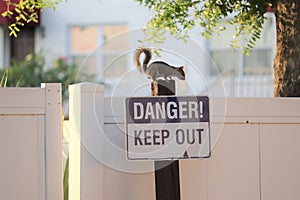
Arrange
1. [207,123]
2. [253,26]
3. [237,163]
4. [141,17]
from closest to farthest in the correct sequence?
[207,123]
[237,163]
[253,26]
[141,17]

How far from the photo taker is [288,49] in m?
3.56

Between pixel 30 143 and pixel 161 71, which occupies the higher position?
pixel 161 71

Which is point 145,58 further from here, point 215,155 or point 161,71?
point 215,155

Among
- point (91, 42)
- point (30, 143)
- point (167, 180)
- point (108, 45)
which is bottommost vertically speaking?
point (167, 180)

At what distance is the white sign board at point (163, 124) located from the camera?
113 inches

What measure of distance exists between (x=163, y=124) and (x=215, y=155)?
0.39m

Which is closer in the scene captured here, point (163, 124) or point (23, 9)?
point (163, 124)

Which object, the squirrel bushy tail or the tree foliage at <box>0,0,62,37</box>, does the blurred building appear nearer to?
the tree foliage at <box>0,0,62,37</box>

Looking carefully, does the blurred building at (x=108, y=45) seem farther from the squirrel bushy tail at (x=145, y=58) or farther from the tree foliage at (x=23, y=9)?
the squirrel bushy tail at (x=145, y=58)

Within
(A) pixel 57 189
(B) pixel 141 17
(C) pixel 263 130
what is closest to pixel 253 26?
(C) pixel 263 130

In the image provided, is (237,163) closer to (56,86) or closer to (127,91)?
→ (127,91)

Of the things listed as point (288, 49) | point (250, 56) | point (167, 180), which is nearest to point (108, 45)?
point (250, 56)

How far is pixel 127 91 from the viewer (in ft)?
9.82

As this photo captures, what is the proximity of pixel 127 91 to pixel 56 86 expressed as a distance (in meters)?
0.33
